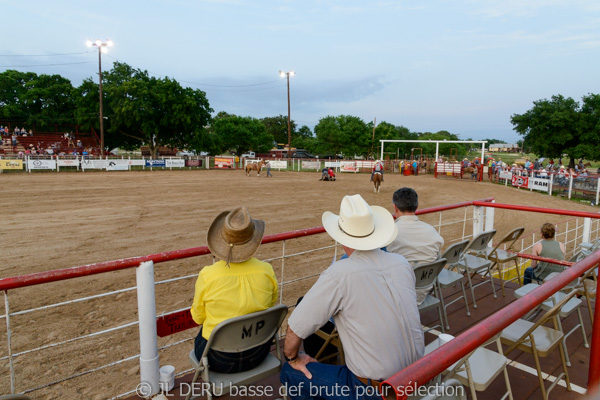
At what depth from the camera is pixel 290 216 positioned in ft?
40.7

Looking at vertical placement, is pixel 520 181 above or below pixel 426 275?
below

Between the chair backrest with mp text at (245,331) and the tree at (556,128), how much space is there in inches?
1375

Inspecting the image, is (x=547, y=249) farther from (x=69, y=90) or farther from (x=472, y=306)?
(x=69, y=90)

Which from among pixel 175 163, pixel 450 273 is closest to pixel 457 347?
pixel 450 273

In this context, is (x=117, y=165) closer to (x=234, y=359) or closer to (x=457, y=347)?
(x=234, y=359)

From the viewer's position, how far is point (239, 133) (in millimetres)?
69750

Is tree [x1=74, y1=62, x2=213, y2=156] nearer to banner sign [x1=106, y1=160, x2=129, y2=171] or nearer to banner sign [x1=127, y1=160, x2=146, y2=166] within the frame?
banner sign [x1=127, y1=160, x2=146, y2=166]

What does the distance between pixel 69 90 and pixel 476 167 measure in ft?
137

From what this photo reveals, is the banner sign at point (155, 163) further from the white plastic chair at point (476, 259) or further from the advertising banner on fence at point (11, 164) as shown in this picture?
the white plastic chair at point (476, 259)

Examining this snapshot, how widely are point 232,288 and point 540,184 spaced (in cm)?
2258

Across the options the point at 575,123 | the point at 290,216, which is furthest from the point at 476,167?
the point at 290,216

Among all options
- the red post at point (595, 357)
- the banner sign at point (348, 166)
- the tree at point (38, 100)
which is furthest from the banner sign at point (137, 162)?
the red post at point (595, 357)

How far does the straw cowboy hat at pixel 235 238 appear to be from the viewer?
2.40 meters

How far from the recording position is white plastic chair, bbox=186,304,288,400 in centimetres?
213
